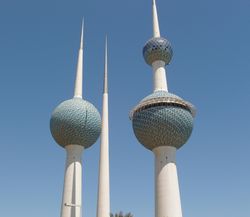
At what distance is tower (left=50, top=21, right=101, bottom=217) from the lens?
58125mm

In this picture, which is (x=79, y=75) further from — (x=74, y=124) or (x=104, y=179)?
(x=104, y=179)

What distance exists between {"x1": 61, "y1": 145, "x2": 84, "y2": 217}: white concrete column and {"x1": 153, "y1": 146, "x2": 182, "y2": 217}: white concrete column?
47.1 feet

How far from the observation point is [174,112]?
53969 millimetres

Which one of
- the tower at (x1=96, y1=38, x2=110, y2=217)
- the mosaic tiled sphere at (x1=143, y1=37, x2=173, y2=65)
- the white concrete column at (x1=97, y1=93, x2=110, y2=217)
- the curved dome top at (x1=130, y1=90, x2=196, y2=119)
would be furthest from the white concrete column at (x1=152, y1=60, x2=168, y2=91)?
A: the white concrete column at (x1=97, y1=93, x2=110, y2=217)

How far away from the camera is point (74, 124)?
60.6 m

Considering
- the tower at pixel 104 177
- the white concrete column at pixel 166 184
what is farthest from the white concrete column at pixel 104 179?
Result: the white concrete column at pixel 166 184

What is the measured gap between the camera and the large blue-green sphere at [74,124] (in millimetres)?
60281

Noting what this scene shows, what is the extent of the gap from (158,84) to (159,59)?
574 cm

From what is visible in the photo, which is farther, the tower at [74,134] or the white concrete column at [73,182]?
the tower at [74,134]

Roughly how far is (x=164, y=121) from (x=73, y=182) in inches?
717

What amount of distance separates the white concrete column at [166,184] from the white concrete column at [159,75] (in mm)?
11261

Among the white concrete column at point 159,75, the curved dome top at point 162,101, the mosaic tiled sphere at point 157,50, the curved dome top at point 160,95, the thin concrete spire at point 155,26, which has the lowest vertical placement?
the curved dome top at point 162,101

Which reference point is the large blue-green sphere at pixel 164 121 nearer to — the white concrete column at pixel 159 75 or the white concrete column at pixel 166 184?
the white concrete column at pixel 166 184

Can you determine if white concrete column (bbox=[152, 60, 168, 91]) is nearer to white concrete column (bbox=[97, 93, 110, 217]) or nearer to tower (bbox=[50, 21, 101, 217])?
tower (bbox=[50, 21, 101, 217])
